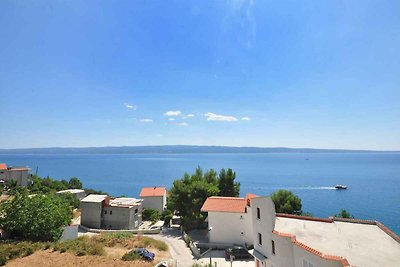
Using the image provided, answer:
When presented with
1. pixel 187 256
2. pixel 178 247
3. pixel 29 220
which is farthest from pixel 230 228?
pixel 29 220

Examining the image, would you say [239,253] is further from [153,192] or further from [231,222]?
[153,192]

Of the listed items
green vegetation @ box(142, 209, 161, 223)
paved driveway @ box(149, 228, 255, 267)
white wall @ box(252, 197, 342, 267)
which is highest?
white wall @ box(252, 197, 342, 267)

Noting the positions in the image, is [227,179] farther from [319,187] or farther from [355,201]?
[319,187]

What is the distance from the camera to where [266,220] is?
18.6 m

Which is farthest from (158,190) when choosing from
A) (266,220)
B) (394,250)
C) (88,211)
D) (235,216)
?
(394,250)

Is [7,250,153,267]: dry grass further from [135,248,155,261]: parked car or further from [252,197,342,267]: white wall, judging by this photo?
[252,197,342,267]: white wall

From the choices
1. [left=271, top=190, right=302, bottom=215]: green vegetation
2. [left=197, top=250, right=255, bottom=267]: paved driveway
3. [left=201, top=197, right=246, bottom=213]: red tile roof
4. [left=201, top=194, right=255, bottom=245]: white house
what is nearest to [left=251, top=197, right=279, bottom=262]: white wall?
[left=197, top=250, right=255, bottom=267]: paved driveway

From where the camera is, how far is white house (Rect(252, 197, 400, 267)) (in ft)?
37.8

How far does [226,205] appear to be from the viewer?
102ft

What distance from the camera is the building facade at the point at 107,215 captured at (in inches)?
1641

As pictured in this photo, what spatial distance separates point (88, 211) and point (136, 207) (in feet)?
25.7

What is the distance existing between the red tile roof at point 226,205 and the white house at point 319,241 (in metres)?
9.60

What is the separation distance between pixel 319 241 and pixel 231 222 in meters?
17.2

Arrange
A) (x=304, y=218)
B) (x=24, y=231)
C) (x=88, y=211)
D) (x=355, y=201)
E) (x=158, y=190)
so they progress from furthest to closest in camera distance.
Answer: (x=355, y=201), (x=158, y=190), (x=88, y=211), (x=24, y=231), (x=304, y=218)
